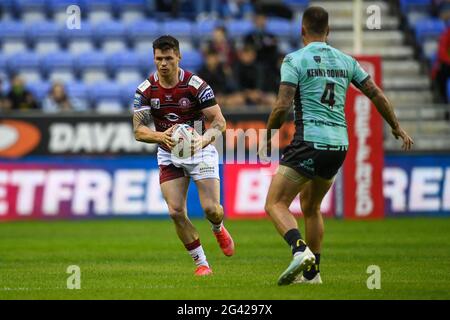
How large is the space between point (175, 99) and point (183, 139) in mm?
434

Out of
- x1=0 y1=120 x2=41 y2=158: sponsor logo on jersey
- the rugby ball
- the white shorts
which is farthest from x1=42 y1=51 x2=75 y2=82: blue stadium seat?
the rugby ball

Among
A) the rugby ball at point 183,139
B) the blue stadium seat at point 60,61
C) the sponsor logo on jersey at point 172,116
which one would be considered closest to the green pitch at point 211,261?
the rugby ball at point 183,139

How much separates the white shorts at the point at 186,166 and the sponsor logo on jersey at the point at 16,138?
10402mm

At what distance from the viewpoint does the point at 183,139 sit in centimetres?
1162

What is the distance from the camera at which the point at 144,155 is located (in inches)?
872

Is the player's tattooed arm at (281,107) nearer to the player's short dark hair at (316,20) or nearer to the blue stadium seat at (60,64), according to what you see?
the player's short dark hair at (316,20)

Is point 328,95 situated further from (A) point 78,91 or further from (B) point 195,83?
(A) point 78,91

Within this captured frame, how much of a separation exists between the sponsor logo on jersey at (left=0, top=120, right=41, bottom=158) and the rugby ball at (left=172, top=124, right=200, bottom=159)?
1061 centimetres

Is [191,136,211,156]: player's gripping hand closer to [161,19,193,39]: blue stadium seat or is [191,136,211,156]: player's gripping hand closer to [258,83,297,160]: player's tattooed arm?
[258,83,297,160]: player's tattooed arm

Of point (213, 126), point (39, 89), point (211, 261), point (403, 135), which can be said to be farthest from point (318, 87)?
point (39, 89)

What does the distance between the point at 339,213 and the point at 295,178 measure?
38.0ft

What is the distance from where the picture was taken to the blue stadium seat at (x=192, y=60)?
2498cm

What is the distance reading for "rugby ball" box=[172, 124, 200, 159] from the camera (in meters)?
11.6
